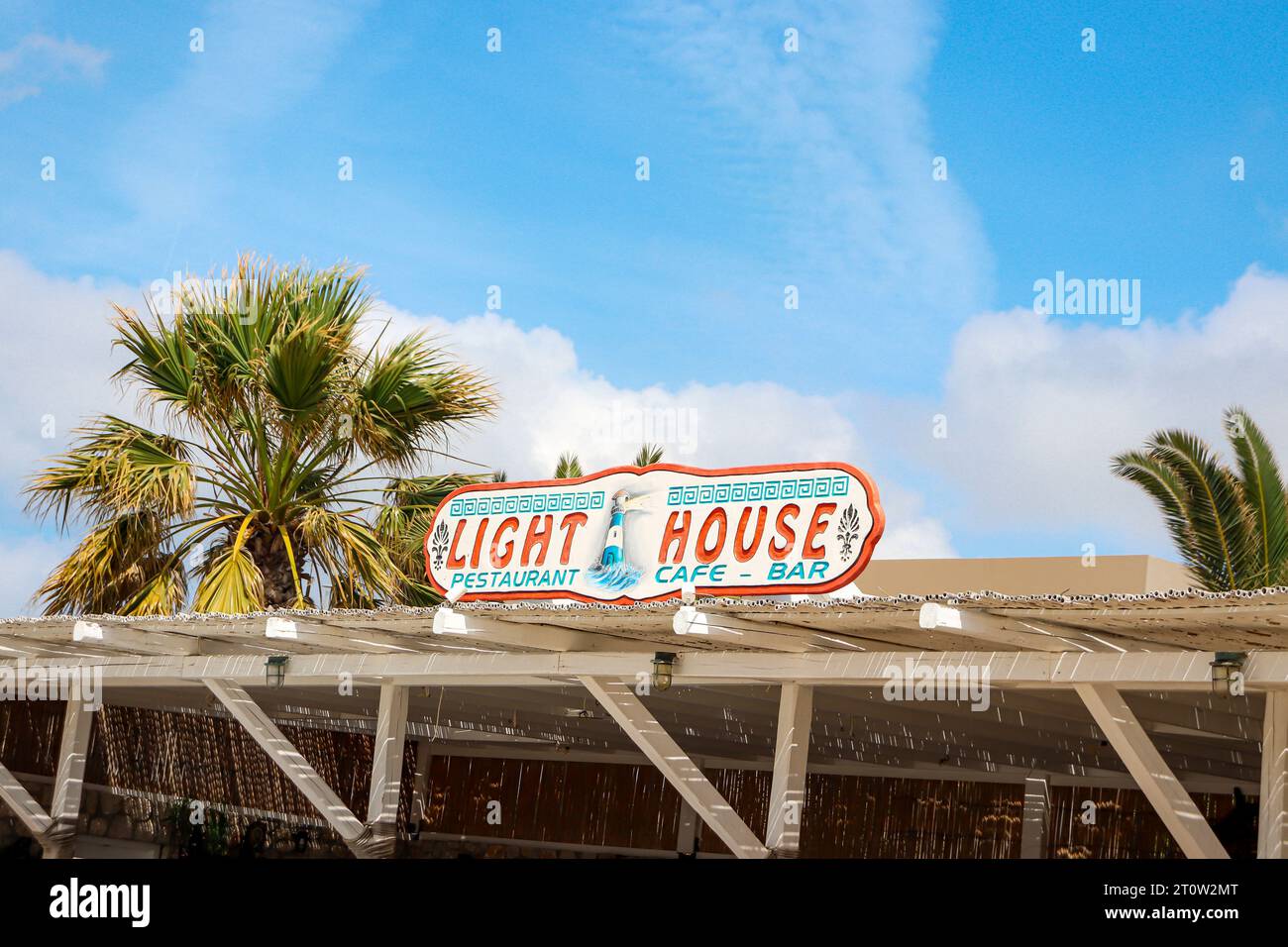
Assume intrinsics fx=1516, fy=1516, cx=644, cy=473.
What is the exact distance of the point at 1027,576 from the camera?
24922mm

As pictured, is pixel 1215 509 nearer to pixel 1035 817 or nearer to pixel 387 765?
pixel 1035 817

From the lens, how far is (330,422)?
53.9ft

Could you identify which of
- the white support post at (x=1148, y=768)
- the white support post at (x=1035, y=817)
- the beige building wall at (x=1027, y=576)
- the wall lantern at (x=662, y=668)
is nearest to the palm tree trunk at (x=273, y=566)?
the wall lantern at (x=662, y=668)

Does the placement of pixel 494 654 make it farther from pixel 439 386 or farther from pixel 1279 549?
pixel 1279 549

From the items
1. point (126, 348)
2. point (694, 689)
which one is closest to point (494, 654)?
point (694, 689)

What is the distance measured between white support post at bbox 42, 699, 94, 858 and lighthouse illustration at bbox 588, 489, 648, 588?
19.4 ft

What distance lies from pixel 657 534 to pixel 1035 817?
22.8 ft

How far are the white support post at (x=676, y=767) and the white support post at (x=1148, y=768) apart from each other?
286 cm

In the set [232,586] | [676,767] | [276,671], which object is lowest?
[676,767]

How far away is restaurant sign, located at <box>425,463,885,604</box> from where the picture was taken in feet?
36.5
